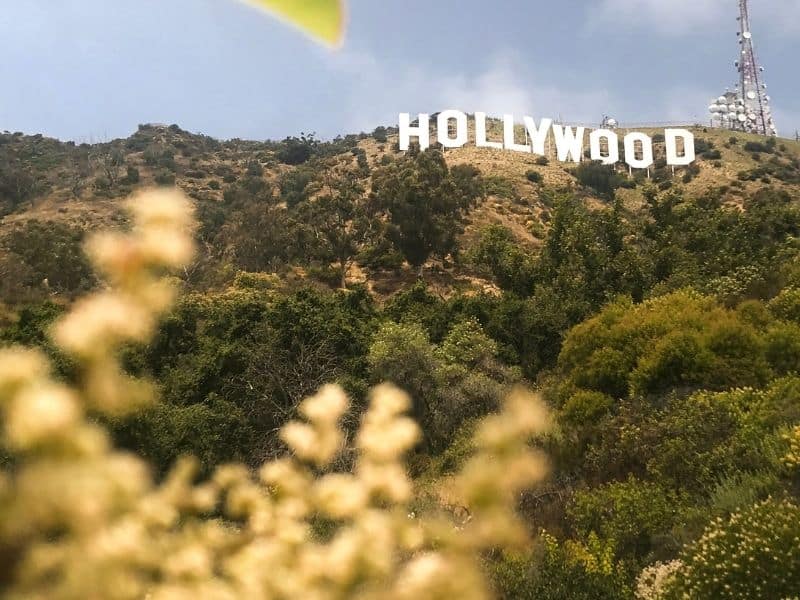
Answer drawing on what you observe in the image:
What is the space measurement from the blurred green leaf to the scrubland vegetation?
443 mm

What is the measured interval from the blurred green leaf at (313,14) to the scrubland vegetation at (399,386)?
443 millimetres

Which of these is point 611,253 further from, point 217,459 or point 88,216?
point 88,216

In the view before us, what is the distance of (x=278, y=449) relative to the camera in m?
13.8

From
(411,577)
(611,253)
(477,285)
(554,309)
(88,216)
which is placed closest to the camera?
(411,577)

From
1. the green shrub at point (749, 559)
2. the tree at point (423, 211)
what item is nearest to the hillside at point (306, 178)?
the tree at point (423, 211)

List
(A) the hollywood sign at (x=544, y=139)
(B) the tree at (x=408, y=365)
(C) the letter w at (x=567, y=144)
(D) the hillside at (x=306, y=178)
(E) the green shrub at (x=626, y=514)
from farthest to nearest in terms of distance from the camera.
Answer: (C) the letter w at (x=567, y=144)
(A) the hollywood sign at (x=544, y=139)
(D) the hillside at (x=306, y=178)
(B) the tree at (x=408, y=365)
(E) the green shrub at (x=626, y=514)

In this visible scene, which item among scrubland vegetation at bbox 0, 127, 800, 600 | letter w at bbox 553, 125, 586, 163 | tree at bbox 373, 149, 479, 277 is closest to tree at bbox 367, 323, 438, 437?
scrubland vegetation at bbox 0, 127, 800, 600

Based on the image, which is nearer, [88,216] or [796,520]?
[796,520]

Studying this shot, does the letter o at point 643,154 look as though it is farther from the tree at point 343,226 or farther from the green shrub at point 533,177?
the tree at point 343,226

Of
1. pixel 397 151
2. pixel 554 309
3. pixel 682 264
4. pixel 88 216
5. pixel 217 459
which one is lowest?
pixel 217 459

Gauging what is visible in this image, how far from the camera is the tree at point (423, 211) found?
30969mm

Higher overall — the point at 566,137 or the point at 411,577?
the point at 566,137

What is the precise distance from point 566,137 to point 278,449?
142ft

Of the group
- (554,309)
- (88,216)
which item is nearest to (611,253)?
A: (554,309)
